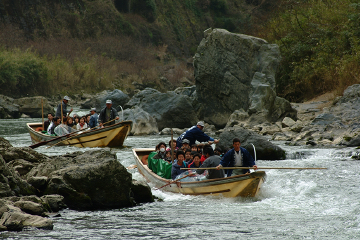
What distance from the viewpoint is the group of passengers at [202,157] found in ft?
29.7

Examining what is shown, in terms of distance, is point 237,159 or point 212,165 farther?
point 212,165

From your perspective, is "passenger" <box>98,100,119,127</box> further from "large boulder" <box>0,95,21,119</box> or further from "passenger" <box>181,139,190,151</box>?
"large boulder" <box>0,95,21,119</box>

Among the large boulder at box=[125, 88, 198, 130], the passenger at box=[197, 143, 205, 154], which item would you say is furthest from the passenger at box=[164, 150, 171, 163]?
the large boulder at box=[125, 88, 198, 130]

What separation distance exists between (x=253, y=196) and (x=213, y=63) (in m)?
16.6

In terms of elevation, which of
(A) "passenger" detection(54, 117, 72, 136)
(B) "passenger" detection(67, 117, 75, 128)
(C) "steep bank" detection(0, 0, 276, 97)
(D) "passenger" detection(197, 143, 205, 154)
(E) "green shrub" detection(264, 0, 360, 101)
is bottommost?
(D) "passenger" detection(197, 143, 205, 154)

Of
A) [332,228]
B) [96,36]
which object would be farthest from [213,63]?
[96,36]

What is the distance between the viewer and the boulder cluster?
7492 millimetres

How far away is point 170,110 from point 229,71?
13.0ft

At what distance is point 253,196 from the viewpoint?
8805 mm

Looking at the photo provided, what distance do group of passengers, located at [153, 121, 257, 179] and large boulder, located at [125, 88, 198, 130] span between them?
11.2 meters

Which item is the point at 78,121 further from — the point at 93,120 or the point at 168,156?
the point at 168,156

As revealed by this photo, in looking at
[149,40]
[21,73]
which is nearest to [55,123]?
[21,73]

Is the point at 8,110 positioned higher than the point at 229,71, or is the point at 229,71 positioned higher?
the point at 229,71

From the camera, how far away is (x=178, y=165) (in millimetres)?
10023
